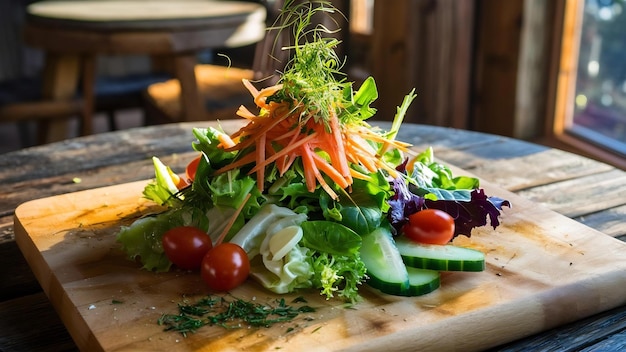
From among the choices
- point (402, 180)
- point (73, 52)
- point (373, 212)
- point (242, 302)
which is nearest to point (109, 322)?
point (242, 302)

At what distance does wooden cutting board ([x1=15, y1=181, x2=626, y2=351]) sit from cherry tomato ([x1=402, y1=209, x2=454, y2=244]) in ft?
0.24

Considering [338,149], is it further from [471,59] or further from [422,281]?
[471,59]

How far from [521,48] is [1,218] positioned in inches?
102

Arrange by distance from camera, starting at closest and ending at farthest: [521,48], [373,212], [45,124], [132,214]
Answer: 1. [373,212]
2. [132,214]
3. [521,48]
4. [45,124]

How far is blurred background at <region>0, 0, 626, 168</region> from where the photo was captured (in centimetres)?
351

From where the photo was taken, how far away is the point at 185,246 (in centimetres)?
139

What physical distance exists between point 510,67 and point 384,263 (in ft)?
8.64

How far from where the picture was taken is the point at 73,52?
3.77 metres

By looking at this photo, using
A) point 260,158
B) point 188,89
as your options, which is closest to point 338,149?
point 260,158

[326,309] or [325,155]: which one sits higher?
[325,155]

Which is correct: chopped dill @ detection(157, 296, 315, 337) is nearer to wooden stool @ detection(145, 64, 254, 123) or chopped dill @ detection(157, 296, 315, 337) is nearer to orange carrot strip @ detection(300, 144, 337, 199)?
orange carrot strip @ detection(300, 144, 337, 199)

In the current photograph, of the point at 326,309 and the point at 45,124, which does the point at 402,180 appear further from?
the point at 45,124

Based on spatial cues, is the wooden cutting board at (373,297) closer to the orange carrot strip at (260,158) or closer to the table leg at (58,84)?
the orange carrot strip at (260,158)

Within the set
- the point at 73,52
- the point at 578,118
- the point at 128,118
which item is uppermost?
the point at 73,52
